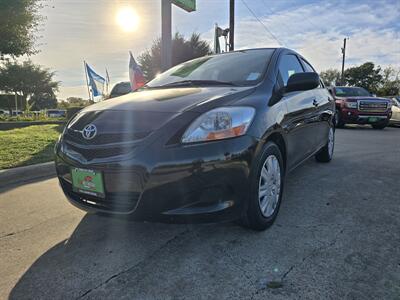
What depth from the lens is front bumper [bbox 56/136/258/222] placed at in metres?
1.97

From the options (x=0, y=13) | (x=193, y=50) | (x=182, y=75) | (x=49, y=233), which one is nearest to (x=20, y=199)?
(x=49, y=233)

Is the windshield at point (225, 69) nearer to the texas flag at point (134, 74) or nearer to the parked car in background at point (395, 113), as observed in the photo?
the texas flag at point (134, 74)

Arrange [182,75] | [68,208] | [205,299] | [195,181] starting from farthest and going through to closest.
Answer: [182,75], [68,208], [195,181], [205,299]

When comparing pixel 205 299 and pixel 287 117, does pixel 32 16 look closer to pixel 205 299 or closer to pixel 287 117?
pixel 287 117

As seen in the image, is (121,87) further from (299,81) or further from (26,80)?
(26,80)

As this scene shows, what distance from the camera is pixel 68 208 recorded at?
10.4 feet

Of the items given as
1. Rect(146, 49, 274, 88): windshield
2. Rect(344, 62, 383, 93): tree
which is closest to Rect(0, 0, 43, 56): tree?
Rect(146, 49, 274, 88): windshield

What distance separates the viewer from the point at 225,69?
10.4 ft

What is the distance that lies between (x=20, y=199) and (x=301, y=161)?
3.06 metres

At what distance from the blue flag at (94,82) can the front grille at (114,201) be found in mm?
17269

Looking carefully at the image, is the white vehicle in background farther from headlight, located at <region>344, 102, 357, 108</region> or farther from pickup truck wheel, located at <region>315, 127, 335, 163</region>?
pickup truck wheel, located at <region>315, 127, 335, 163</region>

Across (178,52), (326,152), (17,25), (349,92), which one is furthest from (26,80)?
(326,152)

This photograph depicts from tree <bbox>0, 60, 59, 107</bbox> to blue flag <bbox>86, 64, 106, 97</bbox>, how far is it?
1875cm

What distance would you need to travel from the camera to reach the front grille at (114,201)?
79.7 inches
